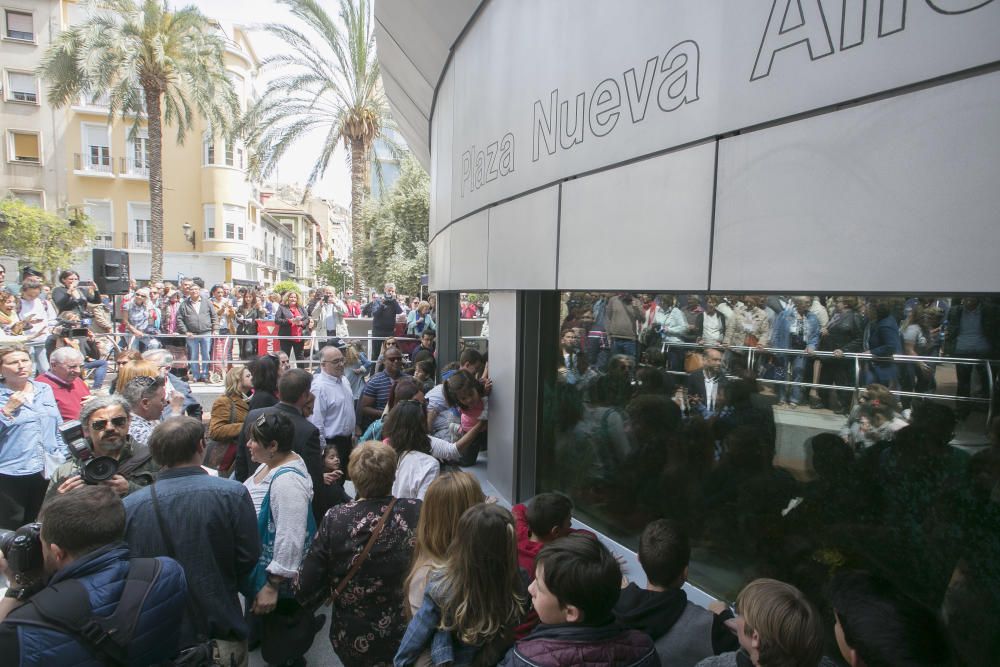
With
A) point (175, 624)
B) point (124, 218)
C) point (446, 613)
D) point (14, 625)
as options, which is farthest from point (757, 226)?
point (124, 218)

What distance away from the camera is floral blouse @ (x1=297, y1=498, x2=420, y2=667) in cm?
309

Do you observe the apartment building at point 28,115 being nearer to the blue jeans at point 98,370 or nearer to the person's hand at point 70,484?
the blue jeans at point 98,370

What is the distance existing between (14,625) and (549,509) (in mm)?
2133

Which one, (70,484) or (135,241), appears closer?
(70,484)

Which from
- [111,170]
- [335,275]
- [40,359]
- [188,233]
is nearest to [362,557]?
[40,359]

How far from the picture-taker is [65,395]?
18.1 feet

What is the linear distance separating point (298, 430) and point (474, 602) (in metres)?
2.27

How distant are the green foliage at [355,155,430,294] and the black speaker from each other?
47.5 ft

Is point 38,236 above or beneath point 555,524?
above

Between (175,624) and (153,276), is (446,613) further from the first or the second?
(153,276)

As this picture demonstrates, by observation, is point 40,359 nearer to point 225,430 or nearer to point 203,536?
point 225,430

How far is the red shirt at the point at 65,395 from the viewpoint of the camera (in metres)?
5.47

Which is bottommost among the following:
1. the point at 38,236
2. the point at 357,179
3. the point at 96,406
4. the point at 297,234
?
the point at 96,406

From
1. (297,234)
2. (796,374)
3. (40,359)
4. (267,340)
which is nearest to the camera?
(796,374)
